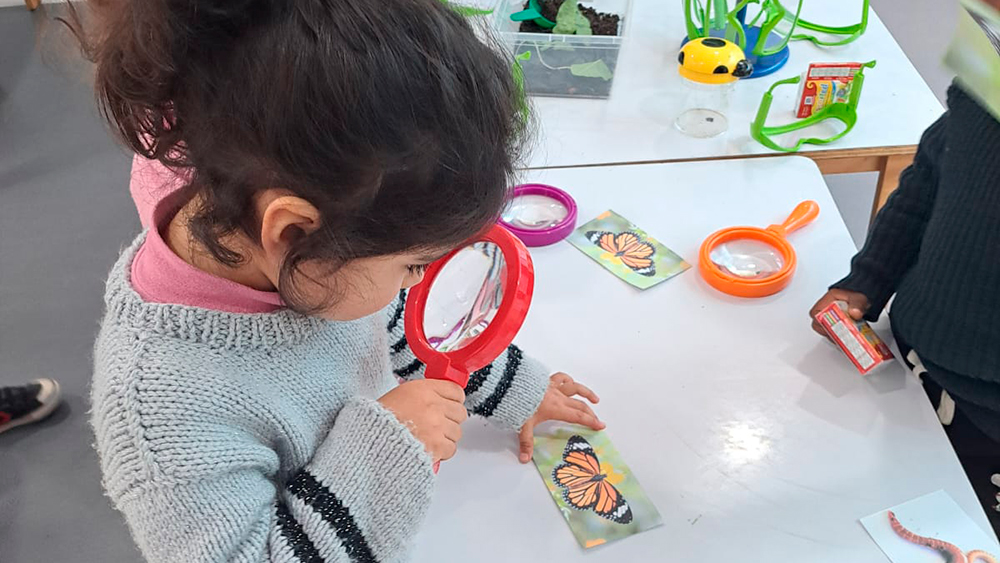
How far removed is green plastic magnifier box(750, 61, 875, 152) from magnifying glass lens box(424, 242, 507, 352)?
1.87ft

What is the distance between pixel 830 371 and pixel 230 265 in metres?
0.62

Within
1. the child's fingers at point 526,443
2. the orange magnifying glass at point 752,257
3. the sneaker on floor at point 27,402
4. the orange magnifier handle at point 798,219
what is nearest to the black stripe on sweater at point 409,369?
the child's fingers at point 526,443

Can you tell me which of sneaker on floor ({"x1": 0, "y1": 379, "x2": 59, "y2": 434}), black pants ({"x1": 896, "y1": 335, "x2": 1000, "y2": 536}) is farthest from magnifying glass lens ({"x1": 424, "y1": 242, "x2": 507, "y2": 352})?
sneaker on floor ({"x1": 0, "y1": 379, "x2": 59, "y2": 434})

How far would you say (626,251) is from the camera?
3.36ft

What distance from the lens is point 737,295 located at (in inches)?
38.1

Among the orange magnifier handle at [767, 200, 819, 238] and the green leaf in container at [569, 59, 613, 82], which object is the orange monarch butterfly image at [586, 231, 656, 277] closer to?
the orange magnifier handle at [767, 200, 819, 238]

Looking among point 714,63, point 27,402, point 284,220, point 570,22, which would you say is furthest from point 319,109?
point 27,402

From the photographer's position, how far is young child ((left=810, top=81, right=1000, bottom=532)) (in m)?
0.85

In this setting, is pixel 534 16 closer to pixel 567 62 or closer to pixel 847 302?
pixel 567 62

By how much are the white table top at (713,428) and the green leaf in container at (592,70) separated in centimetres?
34

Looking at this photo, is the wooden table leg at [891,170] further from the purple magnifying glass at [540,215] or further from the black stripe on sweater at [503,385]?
the black stripe on sweater at [503,385]

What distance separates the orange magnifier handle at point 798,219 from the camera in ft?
3.39

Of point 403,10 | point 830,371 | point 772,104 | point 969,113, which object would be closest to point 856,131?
point 772,104

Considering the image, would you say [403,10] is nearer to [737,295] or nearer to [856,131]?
[737,295]
